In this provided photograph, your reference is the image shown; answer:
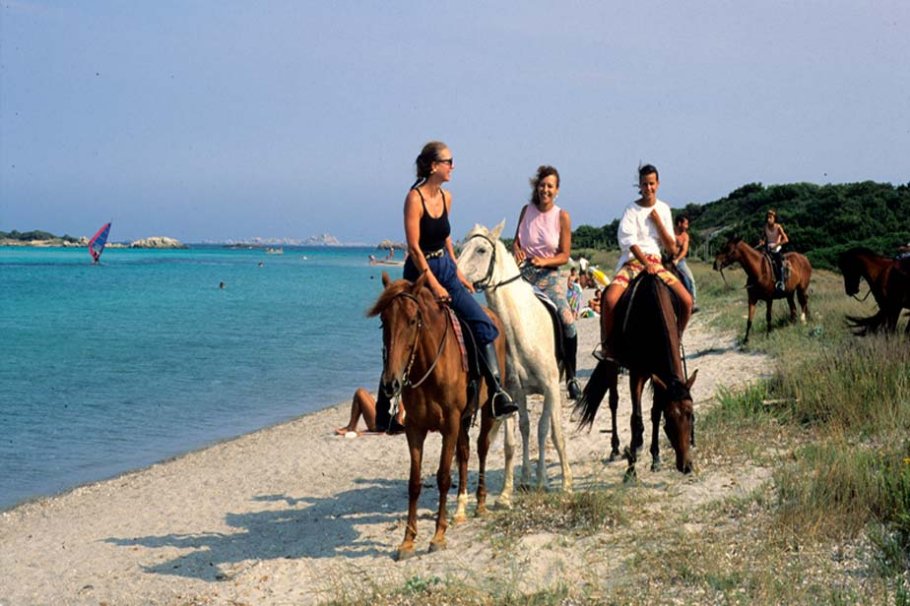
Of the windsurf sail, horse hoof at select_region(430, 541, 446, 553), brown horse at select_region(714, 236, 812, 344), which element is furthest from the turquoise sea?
the windsurf sail

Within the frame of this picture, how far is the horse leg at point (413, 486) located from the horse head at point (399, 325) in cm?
62

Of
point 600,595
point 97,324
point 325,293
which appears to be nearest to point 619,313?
point 600,595

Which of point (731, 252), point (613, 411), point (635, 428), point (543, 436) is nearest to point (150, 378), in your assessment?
point (731, 252)

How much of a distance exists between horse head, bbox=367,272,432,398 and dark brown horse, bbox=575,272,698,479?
86.2 inches

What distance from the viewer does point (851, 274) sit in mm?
13570

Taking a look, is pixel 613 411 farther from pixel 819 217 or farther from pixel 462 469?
pixel 819 217

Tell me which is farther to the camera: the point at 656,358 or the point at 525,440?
the point at 525,440

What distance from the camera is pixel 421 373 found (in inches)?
243

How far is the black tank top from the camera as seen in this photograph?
21.2 ft

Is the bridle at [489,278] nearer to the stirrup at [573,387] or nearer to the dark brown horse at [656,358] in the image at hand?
the dark brown horse at [656,358]

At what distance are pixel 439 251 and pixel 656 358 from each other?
2191mm

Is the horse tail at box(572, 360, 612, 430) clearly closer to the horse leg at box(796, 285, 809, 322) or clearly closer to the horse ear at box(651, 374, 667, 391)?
the horse ear at box(651, 374, 667, 391)

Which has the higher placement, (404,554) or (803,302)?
(803,302)

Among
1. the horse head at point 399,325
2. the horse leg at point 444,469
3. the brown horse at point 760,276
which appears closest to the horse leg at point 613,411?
the horse leg at point 444,469
